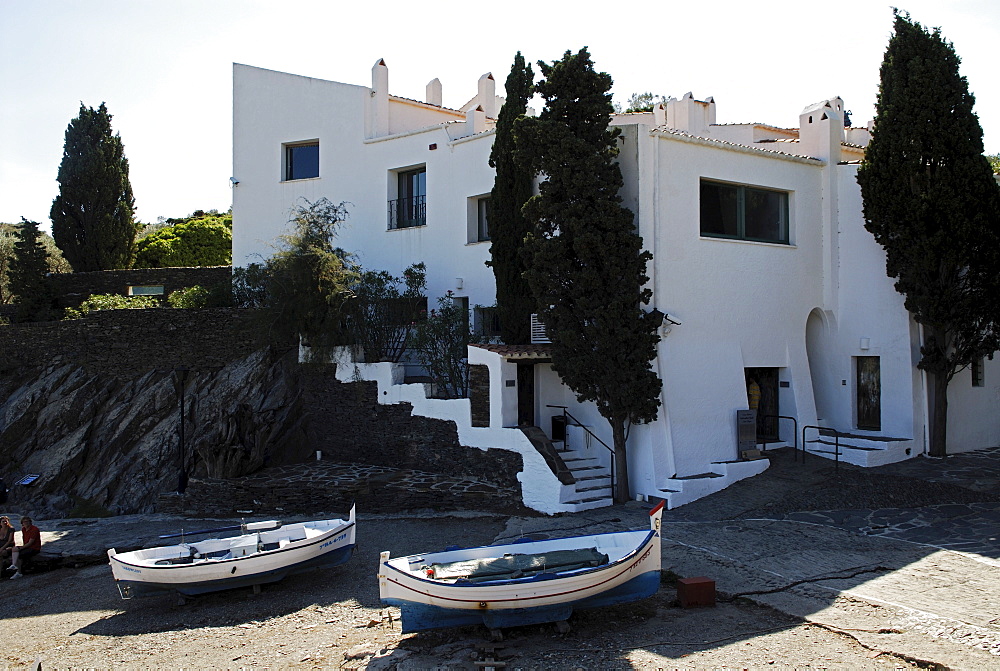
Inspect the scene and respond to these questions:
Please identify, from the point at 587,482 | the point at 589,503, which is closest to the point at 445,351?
the point at 587,482

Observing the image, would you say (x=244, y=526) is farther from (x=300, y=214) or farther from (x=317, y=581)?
(x=300, y=214)

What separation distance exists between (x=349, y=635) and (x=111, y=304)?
18.8 metres

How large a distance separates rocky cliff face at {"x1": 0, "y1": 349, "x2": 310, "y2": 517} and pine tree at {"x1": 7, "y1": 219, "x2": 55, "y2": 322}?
3.90 m

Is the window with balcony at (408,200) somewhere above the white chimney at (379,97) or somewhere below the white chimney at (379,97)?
below

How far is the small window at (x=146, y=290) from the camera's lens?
2852 cm

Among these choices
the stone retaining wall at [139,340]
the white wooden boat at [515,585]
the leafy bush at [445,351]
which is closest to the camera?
the white wooden boat at [515,585]

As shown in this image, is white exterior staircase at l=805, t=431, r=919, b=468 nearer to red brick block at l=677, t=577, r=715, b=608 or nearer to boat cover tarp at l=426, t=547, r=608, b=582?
red brick block at l=677, t=577, r=715, b=608

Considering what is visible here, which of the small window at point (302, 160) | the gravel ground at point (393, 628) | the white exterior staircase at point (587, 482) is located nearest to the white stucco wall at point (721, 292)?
the white exterior staircase at point (587, 482)

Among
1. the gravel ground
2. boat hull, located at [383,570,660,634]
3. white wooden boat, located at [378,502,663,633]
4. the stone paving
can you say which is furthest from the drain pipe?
boat hull, located at [383,570,660,634]

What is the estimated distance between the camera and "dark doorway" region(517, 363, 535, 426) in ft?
57.3

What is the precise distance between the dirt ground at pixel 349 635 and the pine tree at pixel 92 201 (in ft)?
66.9

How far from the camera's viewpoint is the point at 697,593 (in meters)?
10.2

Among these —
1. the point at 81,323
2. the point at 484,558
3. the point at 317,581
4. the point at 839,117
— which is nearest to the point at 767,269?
the point at 839,117

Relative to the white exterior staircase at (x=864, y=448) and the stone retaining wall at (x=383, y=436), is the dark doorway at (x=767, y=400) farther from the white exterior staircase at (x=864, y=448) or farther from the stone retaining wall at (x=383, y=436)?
the stone retaining wall at (x=383, y=436)
